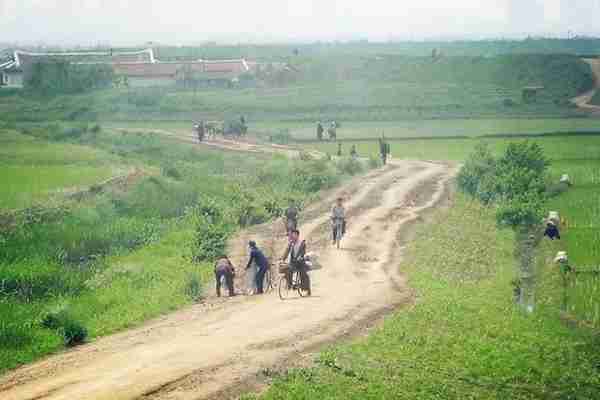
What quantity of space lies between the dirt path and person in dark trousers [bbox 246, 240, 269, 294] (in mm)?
51273

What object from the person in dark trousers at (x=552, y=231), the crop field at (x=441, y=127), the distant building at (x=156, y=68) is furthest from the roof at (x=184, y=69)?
the person in dark trousers at (x=552, y=231)

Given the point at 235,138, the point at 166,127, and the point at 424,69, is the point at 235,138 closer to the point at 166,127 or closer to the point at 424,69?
the point at 166,127

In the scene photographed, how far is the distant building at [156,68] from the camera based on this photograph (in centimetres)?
8775

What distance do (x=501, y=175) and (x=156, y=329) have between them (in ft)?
75.2

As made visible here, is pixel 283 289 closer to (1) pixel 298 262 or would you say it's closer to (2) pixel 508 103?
(1) pixel 298 262

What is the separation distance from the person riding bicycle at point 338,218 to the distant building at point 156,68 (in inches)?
2296

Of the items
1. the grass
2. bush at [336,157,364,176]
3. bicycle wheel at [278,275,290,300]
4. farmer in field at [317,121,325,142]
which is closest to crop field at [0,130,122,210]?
the grass

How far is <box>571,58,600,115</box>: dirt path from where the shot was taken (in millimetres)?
71938

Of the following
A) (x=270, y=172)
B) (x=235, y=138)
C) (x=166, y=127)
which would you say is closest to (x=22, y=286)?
(x=270, y=172)

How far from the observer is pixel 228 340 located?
60.0 ft

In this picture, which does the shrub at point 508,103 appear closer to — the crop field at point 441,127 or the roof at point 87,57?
the crop field at point 441,127

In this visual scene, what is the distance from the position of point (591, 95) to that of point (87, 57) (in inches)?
1909

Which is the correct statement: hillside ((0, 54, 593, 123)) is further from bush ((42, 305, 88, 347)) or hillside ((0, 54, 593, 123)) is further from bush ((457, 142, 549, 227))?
bush ((42, 305, 88, 347))

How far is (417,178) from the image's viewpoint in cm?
4612
